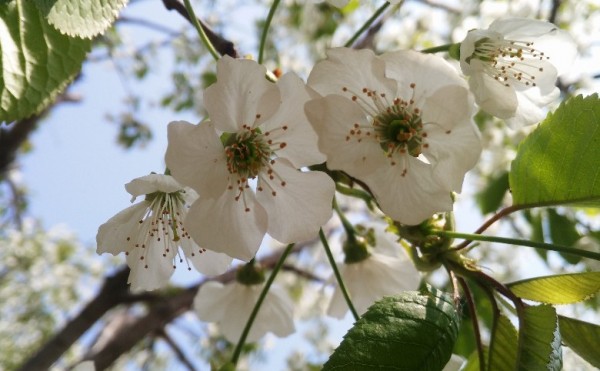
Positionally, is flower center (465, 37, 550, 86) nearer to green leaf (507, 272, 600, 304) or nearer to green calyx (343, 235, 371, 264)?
green leaf (507, 272, 600, 304)

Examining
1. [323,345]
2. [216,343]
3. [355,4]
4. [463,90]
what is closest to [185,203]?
[463,90]

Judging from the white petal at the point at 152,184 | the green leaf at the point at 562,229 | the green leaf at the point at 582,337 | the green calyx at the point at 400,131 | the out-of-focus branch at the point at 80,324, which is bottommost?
the green leaf at the point at 582,337

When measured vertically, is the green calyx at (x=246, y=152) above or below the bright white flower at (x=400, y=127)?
above

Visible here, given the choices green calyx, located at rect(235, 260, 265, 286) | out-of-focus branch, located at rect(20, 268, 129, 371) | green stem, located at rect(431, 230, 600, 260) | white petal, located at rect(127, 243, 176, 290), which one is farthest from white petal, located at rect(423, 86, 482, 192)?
out-of-focus branch, located at rect(20, 268, 129, 371)

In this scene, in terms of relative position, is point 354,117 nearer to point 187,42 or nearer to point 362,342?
point 362,342

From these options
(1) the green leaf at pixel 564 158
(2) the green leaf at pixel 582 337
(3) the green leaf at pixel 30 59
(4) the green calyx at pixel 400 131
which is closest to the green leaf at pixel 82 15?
(3) the green leaf at pixel 30 59

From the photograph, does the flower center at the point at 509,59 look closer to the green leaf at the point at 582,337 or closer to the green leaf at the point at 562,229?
the green leaf at the point at 582,337

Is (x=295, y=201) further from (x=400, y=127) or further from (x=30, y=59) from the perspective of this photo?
(x=30, y=59)

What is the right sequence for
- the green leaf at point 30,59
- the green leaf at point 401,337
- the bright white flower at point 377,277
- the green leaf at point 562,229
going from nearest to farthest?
→ the green leaf at point 401,337 → the green leaf at point 30,59 → the bright white flower at point 377,277 → the green leaf at point 562,229
